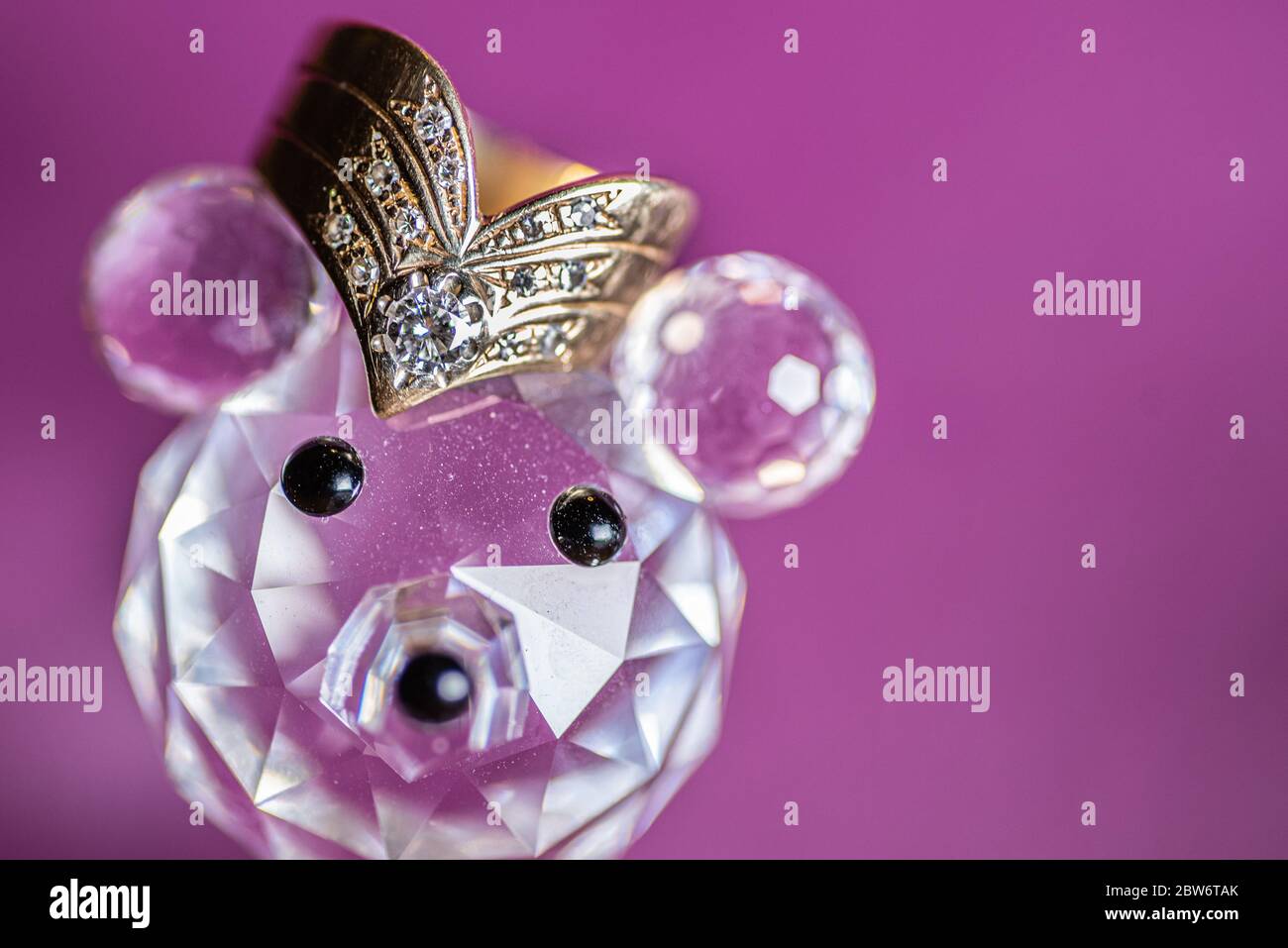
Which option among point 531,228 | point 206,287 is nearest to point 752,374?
point 531,228

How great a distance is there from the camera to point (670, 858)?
0.76m

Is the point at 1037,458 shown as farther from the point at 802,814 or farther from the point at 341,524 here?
the point at 341,524

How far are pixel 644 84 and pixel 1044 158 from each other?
0.28 metres

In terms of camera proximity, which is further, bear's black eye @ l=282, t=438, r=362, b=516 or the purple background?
the purple background

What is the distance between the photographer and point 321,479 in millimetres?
467

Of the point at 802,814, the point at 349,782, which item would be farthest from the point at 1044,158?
the point at 349,782

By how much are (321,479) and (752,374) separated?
20cm

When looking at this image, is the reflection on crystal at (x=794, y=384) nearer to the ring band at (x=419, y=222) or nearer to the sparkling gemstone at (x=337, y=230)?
the ring band at (x=419, y=222)

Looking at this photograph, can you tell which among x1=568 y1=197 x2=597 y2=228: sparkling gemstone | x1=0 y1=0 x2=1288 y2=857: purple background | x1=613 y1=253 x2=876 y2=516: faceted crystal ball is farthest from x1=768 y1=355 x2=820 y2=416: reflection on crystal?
Answer: x1=0 y1=0 x2=1288 y2=857: purple background

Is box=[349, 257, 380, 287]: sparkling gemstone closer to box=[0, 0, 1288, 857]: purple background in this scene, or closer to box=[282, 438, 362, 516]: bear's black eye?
box=[282, 438, 362, 516]: bear's black eye

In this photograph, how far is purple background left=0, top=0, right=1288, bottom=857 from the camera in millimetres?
712

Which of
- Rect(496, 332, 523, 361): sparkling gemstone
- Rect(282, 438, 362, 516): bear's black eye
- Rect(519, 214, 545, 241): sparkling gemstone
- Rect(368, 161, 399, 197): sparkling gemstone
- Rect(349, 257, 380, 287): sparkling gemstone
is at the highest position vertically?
Rect(368, 161, 399, 197): sparkling gemstone

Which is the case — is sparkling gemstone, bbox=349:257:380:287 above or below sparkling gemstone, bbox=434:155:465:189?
below

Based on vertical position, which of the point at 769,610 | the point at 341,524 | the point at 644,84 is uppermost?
the point at 644,84
